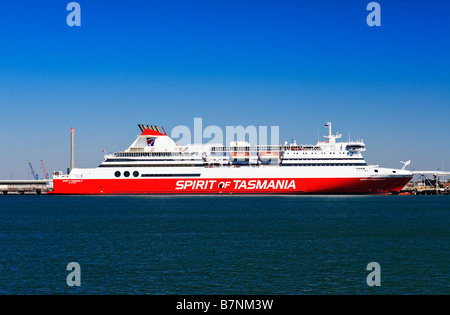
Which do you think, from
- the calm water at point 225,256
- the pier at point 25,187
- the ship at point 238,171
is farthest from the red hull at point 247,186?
the pier at point 25,187

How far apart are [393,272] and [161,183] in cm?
5819

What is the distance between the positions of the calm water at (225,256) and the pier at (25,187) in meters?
92.8

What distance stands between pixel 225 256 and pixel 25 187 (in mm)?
125597

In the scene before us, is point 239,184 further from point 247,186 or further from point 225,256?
point 225,256

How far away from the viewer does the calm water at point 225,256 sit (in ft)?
57.7

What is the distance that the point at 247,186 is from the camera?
7462cm

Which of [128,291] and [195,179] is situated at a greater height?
[195,179]

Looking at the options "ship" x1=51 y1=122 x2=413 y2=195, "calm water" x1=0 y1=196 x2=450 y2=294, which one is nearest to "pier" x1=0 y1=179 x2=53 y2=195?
"ship" x1=51 y1=122 x2=413 y2=195

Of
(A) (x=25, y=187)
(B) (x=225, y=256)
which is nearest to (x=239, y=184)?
(B) (x=225, y=256)

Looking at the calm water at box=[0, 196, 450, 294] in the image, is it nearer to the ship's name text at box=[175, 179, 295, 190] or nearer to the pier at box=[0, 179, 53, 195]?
the ship's name text at box=[175, 179, 295, 190]

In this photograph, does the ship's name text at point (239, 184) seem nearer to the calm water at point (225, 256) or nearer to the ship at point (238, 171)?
the ship at point (238, 171)
